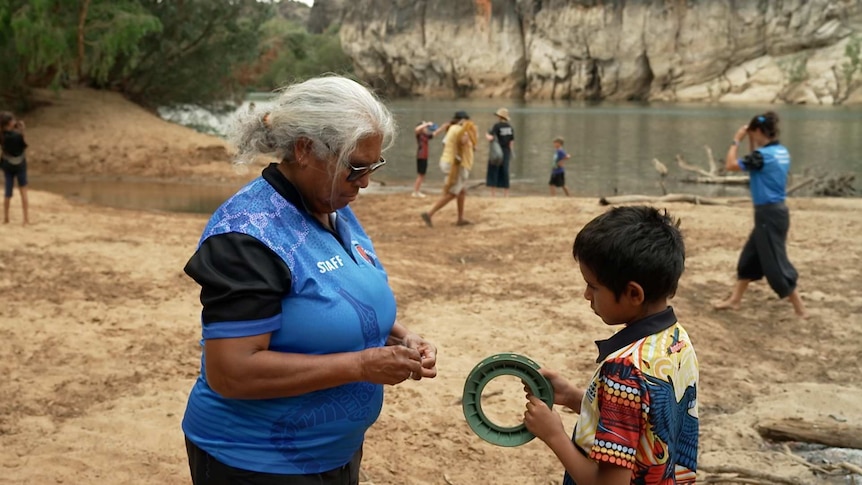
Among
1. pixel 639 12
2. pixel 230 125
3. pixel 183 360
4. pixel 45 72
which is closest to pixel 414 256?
pixel 183 360

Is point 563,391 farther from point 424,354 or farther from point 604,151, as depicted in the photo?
point 604,151

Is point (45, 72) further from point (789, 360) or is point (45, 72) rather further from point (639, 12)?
point (639, 12)

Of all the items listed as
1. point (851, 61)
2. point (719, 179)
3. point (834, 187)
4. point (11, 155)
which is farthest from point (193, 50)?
point (851, 61)

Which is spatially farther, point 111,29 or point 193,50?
point 193,50

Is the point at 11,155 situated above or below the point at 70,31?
below

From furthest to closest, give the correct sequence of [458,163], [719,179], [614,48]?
[614,48] < [719,179] < [458,163]

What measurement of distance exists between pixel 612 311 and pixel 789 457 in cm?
298

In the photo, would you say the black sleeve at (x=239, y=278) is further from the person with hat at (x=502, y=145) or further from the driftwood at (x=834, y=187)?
the driftwood at (x=834, y=187)

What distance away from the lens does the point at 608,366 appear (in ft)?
6.84

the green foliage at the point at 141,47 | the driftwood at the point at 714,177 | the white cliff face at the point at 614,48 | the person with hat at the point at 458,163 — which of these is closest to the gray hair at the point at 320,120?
the person with hat at the point at 458,163

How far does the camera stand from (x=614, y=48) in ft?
247

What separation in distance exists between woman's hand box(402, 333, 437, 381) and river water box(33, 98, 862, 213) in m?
0.87

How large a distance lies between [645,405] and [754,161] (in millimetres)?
5947

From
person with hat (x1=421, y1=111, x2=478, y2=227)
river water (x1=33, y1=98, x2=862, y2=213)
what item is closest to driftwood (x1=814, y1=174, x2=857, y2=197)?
river water (x1=33, y1=98, x2=862, y2=213)
